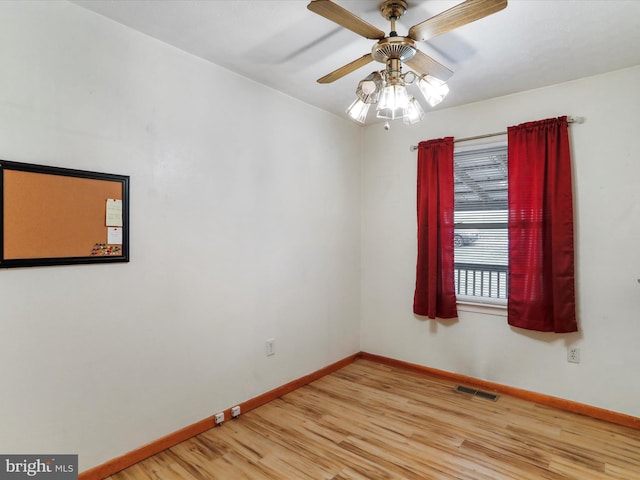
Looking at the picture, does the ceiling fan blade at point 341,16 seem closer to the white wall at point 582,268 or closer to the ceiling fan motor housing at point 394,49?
the ceiling fan motor housing at point 394,49

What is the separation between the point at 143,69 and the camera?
7.18 ft

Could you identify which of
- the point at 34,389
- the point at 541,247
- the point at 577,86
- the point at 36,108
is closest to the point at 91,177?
the point at 36,108

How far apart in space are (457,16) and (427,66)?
0.43 meters

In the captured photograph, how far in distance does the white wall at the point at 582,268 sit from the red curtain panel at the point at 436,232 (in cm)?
16

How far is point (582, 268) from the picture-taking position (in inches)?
110

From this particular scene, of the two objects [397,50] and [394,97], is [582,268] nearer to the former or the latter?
[394,97]

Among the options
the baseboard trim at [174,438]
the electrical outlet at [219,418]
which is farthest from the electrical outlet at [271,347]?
the electrical outlet at [219,418]

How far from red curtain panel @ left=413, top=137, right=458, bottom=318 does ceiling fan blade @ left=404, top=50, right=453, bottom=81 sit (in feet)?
4.79

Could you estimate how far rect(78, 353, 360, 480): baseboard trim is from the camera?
6.54 ft

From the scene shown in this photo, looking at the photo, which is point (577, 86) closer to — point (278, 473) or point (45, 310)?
point (278, 473)

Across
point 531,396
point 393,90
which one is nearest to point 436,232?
point 531,396

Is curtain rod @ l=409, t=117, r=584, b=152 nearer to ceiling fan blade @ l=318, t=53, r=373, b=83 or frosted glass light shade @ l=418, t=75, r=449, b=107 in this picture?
frosted glass light shade @ l=418, t=75, r=449, b=107

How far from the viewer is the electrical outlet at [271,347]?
2973 mm

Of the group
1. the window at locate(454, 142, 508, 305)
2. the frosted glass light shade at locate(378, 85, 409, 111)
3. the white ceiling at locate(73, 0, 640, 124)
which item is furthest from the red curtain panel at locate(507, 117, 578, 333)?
the frosted glass light shade at locate(378, 85, 409, 111)
